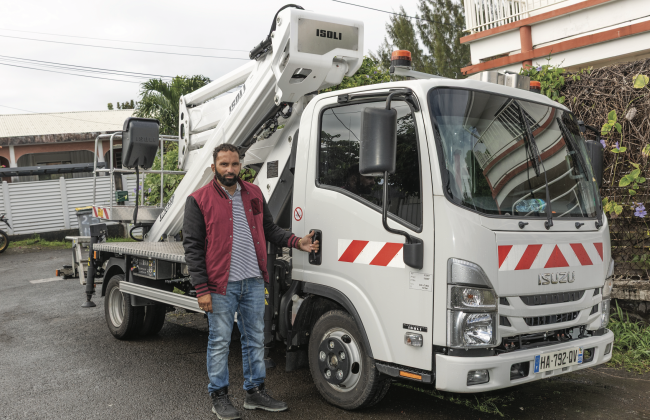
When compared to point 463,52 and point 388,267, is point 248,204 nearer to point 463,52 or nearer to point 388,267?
point 388,267

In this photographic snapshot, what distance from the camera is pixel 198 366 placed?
573 cm

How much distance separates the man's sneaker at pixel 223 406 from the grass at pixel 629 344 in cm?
360

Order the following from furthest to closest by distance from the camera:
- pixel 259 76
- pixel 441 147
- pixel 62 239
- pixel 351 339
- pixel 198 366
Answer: pixel 62 239, pixel 198 366, pixel 259 76, pixel 351 339, pixel 441 147

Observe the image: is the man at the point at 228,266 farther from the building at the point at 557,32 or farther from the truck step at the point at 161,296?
the building at the point at 557,32

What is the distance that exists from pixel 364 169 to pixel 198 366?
10.2 feet

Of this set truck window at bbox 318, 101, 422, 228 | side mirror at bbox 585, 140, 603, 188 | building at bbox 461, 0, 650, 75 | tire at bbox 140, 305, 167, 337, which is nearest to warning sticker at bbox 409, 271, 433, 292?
truck window at bbox 318, 101, 422, 228

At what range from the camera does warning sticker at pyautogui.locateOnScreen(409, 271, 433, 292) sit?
12.2ft

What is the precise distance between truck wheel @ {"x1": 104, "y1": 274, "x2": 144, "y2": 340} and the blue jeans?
257 cm

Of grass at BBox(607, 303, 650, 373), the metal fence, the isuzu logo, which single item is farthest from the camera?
the metal fence

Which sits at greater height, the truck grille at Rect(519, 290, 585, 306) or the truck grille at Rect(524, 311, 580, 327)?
the truck grille at Rect(519, 290, 585, 306)

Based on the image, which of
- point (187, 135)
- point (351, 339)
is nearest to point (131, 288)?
point (187, 135)

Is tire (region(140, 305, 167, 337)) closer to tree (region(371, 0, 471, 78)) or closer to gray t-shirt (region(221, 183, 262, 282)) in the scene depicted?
gray t-shirt (region(221, 183, 262, 282))

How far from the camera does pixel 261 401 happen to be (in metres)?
4.46

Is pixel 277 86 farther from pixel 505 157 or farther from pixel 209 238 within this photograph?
pixel 505 157
